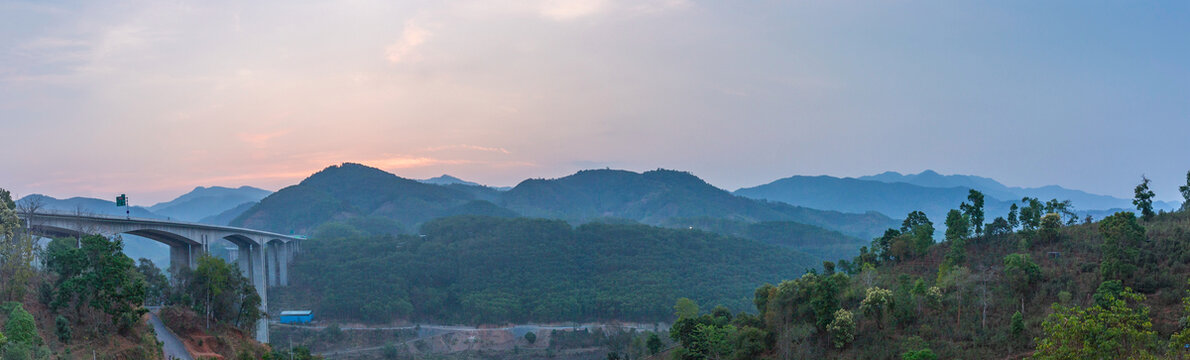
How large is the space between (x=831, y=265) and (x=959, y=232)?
763 cm

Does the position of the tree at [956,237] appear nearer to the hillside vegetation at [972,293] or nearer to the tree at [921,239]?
the hillside vegetation at [972,293]

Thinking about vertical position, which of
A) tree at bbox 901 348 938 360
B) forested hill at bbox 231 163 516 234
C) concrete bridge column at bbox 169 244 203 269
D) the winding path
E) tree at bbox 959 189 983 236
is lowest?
tree at bbox 901 348 938 360

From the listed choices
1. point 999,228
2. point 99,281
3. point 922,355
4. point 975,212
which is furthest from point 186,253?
point 999,228

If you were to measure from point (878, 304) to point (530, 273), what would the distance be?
2519 inches

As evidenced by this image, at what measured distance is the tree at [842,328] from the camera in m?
32.1

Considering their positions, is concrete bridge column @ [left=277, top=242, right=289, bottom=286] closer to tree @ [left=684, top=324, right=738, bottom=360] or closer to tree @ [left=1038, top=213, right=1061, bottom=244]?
tree @ [left=684, top=324, right=738, bottom=360]

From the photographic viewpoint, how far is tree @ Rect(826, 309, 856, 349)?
32.1 m

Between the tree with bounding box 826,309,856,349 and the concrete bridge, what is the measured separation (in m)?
44.8

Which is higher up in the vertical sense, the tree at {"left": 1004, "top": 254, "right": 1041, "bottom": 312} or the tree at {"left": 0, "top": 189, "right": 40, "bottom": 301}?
the tree at {"left": 0, "top": 189, "right": 40, "bottom": 301}

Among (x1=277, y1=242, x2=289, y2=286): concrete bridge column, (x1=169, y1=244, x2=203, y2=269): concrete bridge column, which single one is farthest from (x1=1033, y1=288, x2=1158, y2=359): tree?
(x1=277, y1=242, x2=289, y2=286): concrete bridge column

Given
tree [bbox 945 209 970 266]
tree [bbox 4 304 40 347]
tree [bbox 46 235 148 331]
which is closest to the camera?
tree [bbox 4 304 40 347]

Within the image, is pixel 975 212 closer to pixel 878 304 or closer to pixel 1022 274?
pixel 1022 274

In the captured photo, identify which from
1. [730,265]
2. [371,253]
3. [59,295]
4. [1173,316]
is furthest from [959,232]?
[371,253]

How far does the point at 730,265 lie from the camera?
94.9 meters
